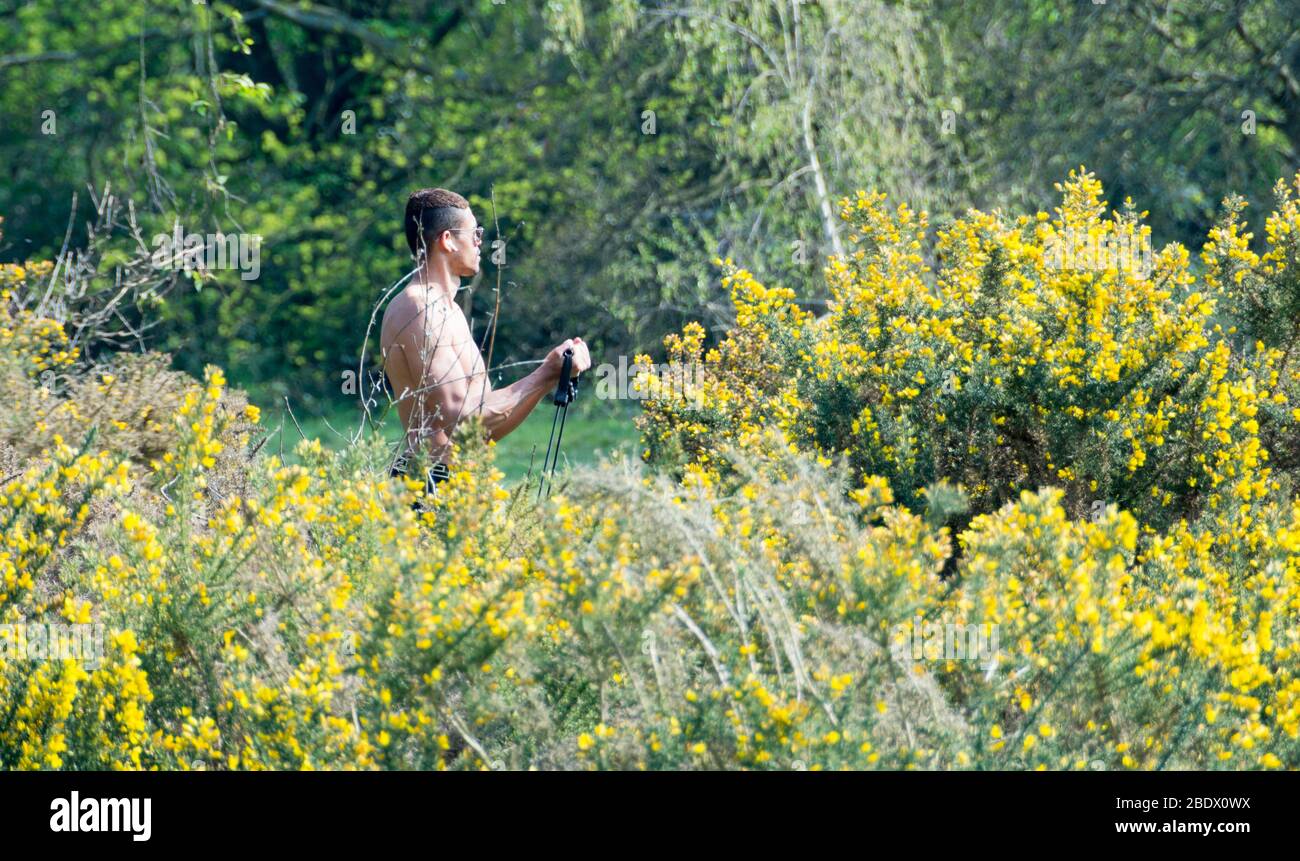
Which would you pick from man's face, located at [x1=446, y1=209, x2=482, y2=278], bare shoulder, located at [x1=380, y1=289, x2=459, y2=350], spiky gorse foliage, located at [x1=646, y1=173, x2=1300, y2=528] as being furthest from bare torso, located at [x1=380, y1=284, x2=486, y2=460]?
spiky gorse foliage, located at [x1=646, y1=173, x2=1300, y2=528]

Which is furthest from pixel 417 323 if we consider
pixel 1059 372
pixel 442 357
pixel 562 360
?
pixel 1059 372

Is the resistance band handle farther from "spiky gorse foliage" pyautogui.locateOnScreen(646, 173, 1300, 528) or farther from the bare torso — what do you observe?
"spiky gorse foliage" pyautogui.locateOnScreen(646, 173, 1300, 528)

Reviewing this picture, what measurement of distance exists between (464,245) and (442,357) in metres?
0.45

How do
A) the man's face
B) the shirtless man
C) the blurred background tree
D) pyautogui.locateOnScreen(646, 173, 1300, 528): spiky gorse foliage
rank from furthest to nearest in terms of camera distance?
1. the blurred background tree
2. the man's face
3. the shirtless man
4. pyautogui.locateOnScreen(646, 173, 1300, 528): spiky gorse foliage

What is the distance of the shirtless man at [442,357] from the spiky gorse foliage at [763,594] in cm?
39

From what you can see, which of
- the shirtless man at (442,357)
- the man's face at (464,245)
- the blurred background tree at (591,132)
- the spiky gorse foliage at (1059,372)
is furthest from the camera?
the blurred background tree at (591,132)

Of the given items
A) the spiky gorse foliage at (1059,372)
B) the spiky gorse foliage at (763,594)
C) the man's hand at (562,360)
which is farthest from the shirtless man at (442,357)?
the spiky gorse foliage at (1059,372)

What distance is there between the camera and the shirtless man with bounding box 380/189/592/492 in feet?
16.0

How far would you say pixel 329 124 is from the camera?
17.3 m

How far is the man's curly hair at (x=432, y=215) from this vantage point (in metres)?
5.16

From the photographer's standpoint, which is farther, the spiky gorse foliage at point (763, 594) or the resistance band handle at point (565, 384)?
the resistance band handle at point (565, 384)

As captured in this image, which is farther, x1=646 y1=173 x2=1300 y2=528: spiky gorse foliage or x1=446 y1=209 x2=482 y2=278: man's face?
x1=446 y1=209 x2=482 y2=278: man's face

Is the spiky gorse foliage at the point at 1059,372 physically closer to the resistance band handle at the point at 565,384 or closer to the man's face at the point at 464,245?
the resistance band handle at the point at 565,384

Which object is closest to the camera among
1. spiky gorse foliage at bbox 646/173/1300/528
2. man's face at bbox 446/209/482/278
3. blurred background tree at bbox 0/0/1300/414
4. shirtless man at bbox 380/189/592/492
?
spiky gorse foliage at bbox 646/173/1300/528
